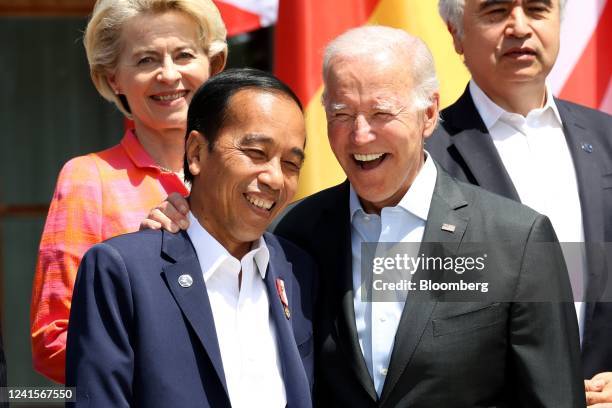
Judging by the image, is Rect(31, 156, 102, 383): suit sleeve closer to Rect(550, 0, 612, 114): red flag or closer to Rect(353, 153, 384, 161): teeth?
Rect(353, 153, 384, 161): teeth

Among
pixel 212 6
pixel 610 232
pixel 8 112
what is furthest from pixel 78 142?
pixel 610 232

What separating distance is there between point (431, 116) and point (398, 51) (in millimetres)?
214

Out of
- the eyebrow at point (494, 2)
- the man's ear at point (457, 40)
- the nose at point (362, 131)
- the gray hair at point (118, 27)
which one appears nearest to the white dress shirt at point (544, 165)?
the man's ear at point (457, 40)

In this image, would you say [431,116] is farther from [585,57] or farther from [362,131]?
[585,57]

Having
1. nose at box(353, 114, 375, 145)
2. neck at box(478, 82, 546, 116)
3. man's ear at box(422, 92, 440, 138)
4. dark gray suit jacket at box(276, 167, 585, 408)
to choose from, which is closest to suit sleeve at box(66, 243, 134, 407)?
dark gray suit jacket at box(276, 167, 585, 408)

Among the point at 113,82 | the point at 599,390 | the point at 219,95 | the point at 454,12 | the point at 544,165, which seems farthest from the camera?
the point at 454,12

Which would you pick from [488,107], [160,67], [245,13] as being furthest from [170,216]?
[245,13]

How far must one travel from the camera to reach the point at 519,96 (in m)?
3.60

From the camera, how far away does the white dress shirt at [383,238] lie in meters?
2.89

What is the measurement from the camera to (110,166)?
3.27m

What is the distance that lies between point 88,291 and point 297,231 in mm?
769

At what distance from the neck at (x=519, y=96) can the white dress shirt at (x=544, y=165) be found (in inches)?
1.0

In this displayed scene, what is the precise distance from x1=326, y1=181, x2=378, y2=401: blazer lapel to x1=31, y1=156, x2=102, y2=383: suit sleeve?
0.63 m

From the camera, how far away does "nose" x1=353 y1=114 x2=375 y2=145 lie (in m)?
2.93
